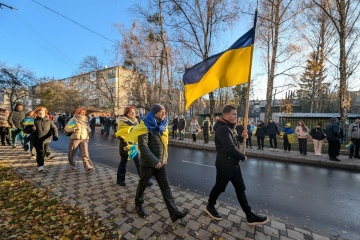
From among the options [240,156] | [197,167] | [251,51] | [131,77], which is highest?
[131,77]

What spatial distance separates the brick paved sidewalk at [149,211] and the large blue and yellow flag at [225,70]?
6.81ft

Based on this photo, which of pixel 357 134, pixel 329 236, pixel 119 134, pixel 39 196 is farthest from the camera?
pixel 357 134

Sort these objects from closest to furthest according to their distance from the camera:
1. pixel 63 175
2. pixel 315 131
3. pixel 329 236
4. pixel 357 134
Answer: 1. pixel 329 236
2. pixel 63 175
3. pixel 357 134
4. pixel 315 131

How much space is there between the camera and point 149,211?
3.27 metres

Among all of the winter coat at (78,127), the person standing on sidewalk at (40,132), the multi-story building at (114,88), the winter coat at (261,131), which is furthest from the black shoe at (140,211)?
the multi-story building at (114,88)

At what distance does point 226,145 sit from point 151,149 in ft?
3.78

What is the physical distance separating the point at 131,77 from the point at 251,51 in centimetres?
2167

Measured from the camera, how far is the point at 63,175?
5.11 meters

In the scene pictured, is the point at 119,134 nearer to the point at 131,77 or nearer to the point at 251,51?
the point at 251,51

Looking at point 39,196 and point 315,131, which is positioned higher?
point 315,131

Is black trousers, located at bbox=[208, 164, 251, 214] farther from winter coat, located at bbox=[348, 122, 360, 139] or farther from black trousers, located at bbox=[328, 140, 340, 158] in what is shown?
winter coat, located at bbox=[348, 122, 360, 139]

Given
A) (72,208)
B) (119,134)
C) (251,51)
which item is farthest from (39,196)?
(251,51)

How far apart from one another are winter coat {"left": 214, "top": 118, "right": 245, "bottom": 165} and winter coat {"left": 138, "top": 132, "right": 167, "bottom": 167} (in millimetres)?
896

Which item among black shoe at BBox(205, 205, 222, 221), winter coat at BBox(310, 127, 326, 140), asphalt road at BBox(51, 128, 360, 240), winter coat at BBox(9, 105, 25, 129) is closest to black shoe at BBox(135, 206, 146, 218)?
black shoe at BBox(205, 205, 222, 221)
